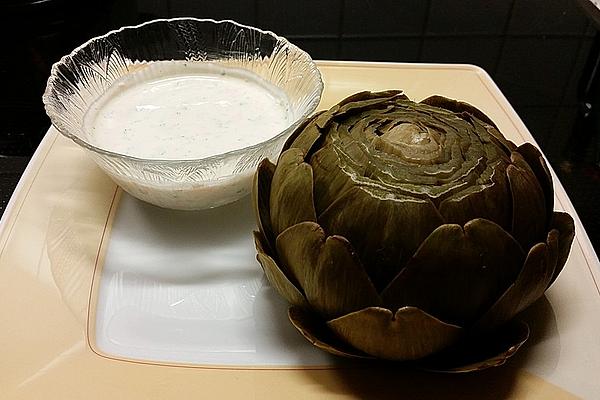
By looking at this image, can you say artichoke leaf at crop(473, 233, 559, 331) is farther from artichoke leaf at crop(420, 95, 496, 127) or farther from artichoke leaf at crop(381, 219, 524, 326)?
artichoke leaf at crop(420, 95, 496, 127)

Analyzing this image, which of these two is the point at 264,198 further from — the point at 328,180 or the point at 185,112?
the point at 185,112

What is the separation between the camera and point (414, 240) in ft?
2.11

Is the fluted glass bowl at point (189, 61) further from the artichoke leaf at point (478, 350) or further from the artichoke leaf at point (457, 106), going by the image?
the artichoke leaf at point (478, 350)

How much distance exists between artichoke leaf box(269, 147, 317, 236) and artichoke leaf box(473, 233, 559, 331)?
19 centimetres

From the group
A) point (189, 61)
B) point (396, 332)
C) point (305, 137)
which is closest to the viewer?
point (396, 332)

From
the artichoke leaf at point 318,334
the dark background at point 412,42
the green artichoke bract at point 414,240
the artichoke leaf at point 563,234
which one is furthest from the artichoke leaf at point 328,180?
the dark background at point 412,42

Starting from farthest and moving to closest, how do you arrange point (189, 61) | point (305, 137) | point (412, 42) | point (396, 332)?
point (412, 42)
point (189, 61)
point (305, 137)
point (396, 332)

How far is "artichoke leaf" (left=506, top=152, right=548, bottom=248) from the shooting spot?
68cm

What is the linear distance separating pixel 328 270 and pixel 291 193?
0.09 meters

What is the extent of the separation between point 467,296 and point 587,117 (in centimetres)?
81

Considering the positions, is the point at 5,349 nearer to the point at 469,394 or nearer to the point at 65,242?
the point at 65,242

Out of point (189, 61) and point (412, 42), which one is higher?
point (189, 61)

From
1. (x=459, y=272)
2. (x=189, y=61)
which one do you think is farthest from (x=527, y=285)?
(x=189, y=61)

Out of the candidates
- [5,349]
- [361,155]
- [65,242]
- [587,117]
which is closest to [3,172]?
[65,242]
